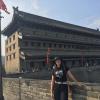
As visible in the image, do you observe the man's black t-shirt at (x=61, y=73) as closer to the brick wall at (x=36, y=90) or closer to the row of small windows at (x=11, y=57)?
the brick wall at (x=36, y=90)

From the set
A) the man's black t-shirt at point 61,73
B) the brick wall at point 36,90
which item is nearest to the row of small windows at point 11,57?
the brick wall at point 36,90

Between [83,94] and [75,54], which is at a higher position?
[75,54]

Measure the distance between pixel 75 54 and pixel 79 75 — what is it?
14854 mm

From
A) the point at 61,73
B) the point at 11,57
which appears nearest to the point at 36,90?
the point at 61,73

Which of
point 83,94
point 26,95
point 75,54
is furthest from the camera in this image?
point 75,54

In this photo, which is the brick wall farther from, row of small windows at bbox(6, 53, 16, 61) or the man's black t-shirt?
row of small windows at bbox(6, 53, 16, 61)

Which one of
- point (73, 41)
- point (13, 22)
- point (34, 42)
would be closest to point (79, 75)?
point (34, 42)

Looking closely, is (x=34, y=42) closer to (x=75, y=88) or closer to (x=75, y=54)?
(x=75, y=54)

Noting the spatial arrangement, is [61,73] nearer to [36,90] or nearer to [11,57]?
[36,90]

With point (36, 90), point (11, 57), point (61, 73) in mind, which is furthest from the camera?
point (11, 57)

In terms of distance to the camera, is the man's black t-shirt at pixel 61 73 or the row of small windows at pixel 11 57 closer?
the man's black t-shirt at pixel 61 73

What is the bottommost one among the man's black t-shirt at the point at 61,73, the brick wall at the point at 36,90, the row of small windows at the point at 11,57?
the brick wall at the point at 36,90

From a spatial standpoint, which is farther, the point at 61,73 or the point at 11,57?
the point at 11,57

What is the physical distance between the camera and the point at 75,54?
4728 cm
